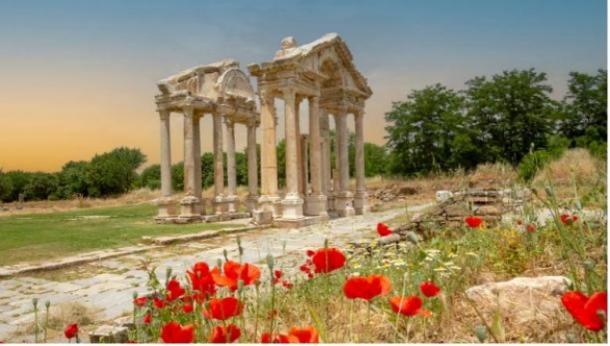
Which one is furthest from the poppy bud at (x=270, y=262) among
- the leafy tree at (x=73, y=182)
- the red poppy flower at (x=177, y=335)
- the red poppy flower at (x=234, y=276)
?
the leafy tree at (x=73, y=182)

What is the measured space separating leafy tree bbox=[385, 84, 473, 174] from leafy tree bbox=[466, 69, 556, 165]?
220 cm

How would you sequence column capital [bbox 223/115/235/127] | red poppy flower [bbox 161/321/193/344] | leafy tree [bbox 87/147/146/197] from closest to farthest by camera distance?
red poppy flower [bbox 161/321/193/344] → column capital [bbox 223/115/235/127] → leafy tree [bbox 87/147/146/197]

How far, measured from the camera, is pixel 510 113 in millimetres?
44188

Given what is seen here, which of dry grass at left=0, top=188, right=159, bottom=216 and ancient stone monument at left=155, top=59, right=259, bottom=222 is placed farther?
dry grass at left=0, top=188, right=159, bottom=216

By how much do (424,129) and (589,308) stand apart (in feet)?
147

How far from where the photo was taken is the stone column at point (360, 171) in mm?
22484

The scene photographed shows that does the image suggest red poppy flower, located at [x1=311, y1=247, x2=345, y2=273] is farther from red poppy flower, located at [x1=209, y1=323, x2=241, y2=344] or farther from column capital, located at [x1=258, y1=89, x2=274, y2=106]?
column capital, located at [x1=258, y1=89, x2=274, y2=106]

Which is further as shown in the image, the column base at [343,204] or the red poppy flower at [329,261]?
the column base at [343,204]

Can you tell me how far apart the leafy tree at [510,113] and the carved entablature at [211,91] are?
26.8 metres

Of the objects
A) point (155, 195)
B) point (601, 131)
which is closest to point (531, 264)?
point (601, 131)

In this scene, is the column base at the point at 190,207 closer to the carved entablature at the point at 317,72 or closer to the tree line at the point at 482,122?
the carved entablature at the point at 317,72

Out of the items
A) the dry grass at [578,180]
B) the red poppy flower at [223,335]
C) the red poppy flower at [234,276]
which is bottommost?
the red poppy flower at [223,335]

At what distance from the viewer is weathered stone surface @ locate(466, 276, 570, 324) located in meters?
3.45

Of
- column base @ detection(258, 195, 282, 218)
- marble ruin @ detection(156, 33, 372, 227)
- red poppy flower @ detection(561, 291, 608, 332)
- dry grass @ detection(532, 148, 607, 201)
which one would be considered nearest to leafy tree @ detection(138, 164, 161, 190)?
marble ruin @ detection(156, 33, 372, 227)
